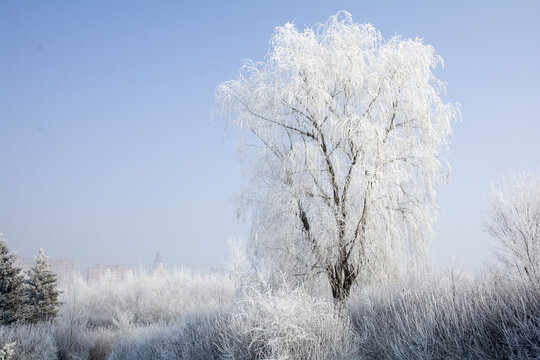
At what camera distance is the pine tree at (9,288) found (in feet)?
35.7

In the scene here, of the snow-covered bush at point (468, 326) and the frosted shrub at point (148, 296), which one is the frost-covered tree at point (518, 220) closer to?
the snow-covered bush at point (468, 326)

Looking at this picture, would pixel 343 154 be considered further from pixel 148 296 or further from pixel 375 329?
pixel 148 296

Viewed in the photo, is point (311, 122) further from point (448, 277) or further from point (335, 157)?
point (448, 277)

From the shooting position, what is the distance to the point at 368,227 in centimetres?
803

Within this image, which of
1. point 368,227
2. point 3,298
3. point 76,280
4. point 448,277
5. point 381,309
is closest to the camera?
point 448,277

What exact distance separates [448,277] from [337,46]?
531 centimetres

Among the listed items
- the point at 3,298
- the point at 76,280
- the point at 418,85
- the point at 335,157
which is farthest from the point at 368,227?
the point at 76,280

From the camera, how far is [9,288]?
11.1 meters

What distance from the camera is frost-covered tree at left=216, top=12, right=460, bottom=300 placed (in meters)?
8.05

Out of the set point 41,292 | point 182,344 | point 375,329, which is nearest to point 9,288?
point 41,292

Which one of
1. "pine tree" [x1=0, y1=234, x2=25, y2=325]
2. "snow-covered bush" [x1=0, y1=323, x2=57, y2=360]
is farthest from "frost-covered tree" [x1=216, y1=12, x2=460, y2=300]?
"pine tree" [x1=0, y1=234, x2=25, y2=325]

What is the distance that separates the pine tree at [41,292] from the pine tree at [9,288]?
0.35m

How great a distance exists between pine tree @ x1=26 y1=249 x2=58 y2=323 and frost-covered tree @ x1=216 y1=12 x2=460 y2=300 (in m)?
7.20

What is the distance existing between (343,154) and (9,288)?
9620 mm
